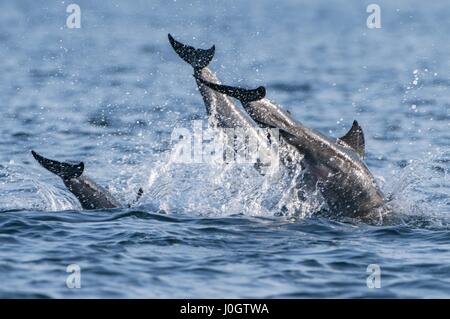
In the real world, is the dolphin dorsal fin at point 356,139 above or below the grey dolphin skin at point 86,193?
above

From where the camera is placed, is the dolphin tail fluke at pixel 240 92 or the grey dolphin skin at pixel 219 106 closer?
the dolphin tail fluke at pixel 240 92

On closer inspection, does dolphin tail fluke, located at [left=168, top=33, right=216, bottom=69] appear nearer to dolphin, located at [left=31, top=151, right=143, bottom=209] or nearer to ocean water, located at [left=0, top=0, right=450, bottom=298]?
ocean water, located at [left=0, top=0, right=450, bottom=298]

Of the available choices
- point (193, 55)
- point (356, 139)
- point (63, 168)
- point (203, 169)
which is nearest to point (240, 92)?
point (193, 55)

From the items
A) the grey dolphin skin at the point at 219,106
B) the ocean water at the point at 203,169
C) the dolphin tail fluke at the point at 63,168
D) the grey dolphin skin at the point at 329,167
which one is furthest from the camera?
the grey dolphin skin at the point at 219,106

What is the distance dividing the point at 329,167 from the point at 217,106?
219 centimetres

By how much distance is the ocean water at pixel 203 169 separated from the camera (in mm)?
14766

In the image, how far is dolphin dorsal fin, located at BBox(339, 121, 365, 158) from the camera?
720 inches

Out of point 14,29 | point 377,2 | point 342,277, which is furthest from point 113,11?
point 342,277

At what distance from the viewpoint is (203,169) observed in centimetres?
2127

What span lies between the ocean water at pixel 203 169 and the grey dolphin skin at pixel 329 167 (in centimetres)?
37

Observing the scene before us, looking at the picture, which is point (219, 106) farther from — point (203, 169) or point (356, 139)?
point (203, 169)

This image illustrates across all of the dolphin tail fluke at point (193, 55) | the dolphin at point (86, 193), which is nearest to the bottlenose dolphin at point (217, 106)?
the dolphin tail fluke at point (193, 55)

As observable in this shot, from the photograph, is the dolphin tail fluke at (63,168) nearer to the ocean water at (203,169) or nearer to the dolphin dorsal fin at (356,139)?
the ocean water at (203,169)
